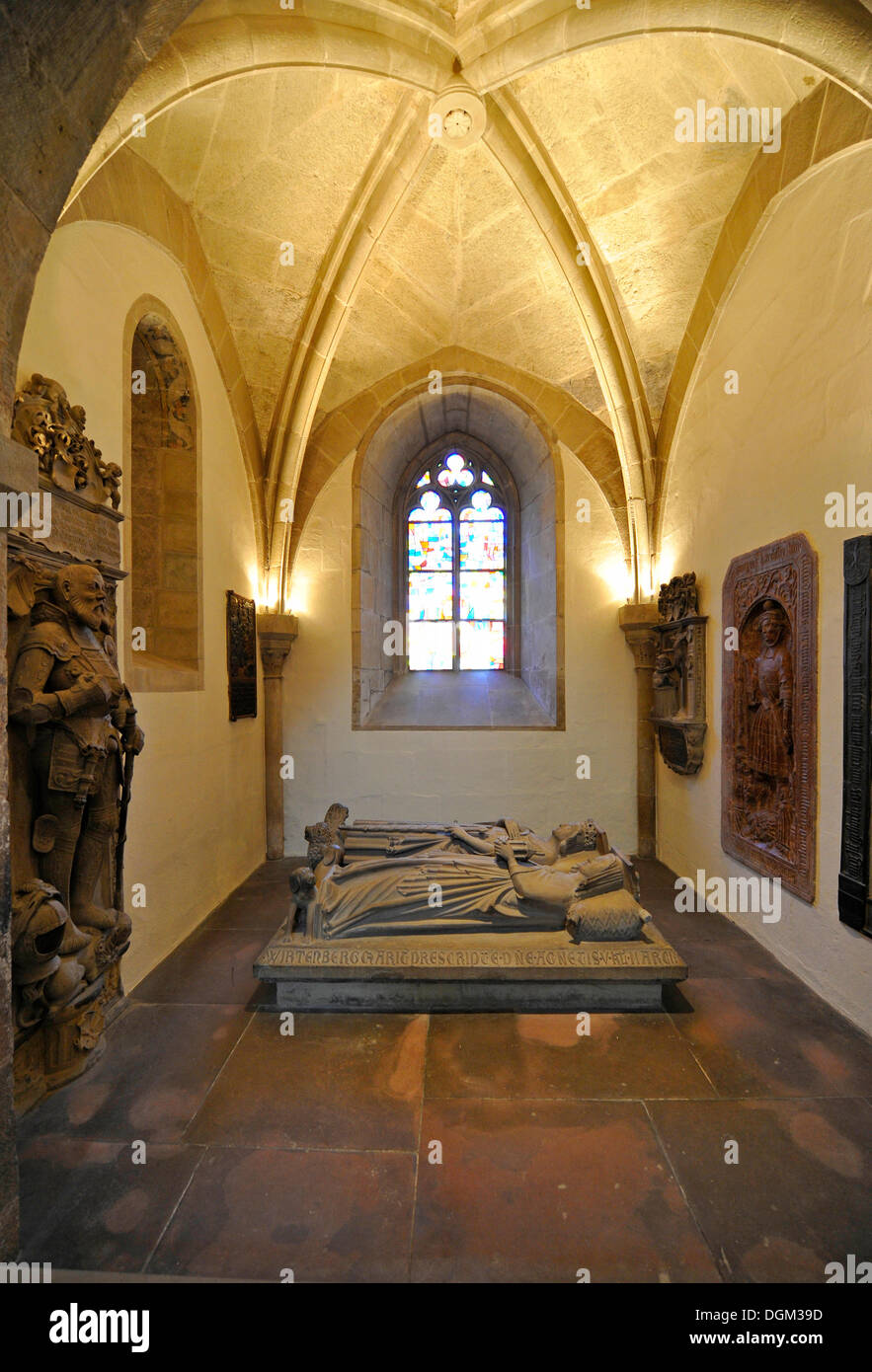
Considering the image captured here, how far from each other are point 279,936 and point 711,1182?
2.21 m

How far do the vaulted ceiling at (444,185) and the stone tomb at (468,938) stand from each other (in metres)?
3.60

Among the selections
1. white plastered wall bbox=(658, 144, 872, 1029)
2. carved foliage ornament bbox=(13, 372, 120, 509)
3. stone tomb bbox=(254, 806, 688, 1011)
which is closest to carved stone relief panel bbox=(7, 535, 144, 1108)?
carved foliage ornament bbox=(13, 372, 120, 509)

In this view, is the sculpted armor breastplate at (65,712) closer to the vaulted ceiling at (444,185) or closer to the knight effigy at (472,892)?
the knight effigy at (472,892)

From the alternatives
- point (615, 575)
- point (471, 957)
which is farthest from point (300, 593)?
point (471, 957)

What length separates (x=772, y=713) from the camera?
3.79 m

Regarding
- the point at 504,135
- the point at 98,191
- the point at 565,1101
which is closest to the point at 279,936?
the point at 565,1101

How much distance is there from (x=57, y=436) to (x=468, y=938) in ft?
10.3

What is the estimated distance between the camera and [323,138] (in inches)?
161

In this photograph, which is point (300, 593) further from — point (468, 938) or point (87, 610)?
point (468, 938)

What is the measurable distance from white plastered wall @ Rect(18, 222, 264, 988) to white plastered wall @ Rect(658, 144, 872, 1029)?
3826 millimetres

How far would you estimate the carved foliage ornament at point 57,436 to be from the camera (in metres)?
2.58

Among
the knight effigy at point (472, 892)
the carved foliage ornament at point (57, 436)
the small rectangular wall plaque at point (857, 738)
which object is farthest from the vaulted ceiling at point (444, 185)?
the knight effigy at point (472, 892)

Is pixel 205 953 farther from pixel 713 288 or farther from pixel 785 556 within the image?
pixel 713 288

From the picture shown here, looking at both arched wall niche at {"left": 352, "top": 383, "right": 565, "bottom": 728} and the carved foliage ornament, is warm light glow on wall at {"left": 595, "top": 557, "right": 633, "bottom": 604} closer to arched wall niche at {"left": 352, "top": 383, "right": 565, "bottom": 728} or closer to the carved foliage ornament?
arched wall niche at {"left": 352, "top": 383, "right": 565, "bottom": 728}
